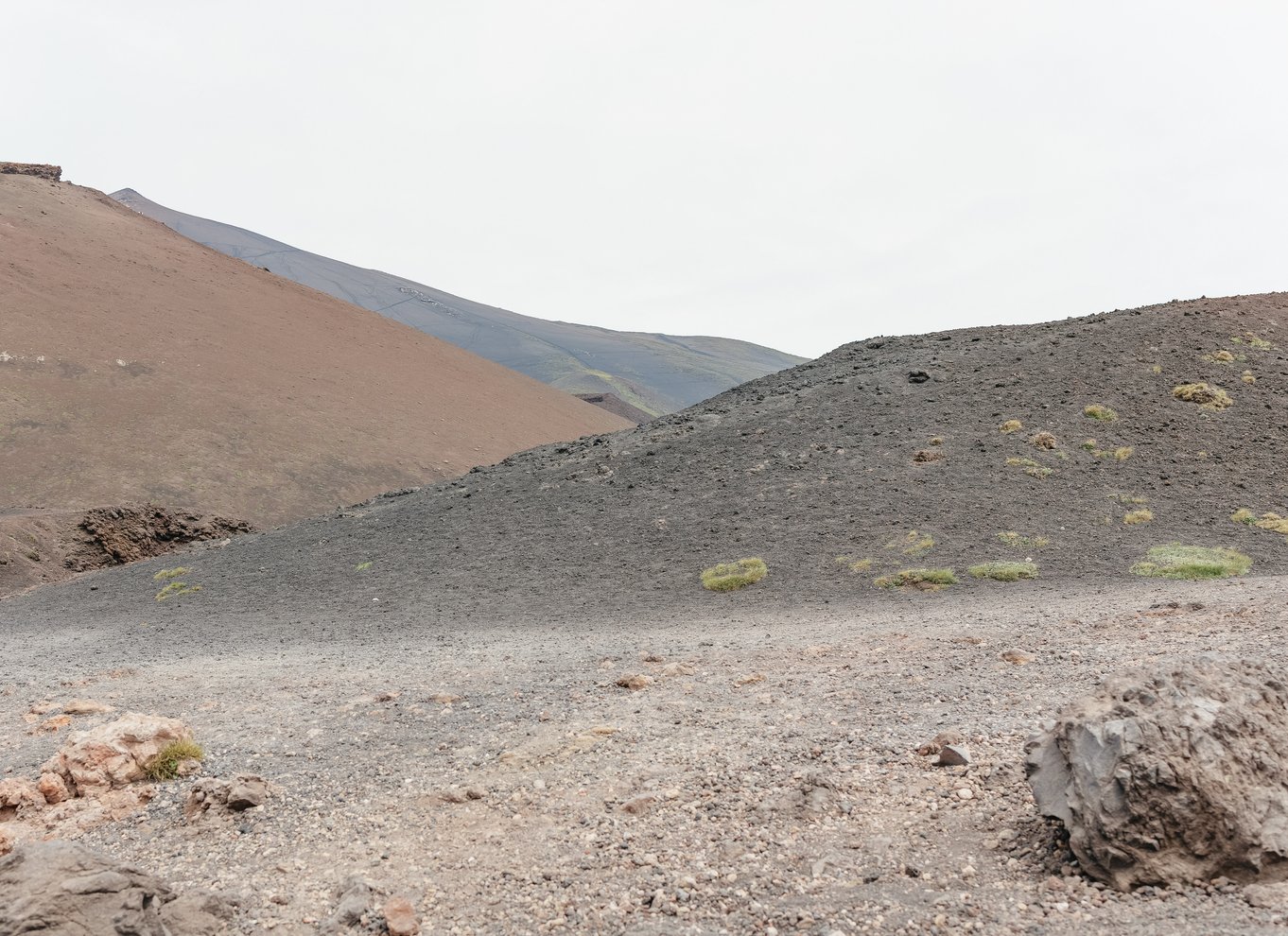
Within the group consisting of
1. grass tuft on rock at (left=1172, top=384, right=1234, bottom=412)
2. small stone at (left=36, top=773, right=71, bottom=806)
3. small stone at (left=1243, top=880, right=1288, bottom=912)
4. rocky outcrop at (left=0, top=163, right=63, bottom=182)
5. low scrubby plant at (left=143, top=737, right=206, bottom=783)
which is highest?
rocky outcrop at (left=0, top=163, right=63, bottom=182)

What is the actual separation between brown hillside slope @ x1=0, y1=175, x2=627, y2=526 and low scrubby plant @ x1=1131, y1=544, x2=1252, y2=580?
26.0 m

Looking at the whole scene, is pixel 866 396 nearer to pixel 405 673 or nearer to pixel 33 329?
pixel 405 673

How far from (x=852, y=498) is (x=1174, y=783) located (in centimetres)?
1310

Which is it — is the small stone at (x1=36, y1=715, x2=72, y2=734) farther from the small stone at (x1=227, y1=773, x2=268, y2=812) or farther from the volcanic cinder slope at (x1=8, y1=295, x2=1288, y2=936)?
the small stone at (x1=227, y1=773, x2=268, y2=812)

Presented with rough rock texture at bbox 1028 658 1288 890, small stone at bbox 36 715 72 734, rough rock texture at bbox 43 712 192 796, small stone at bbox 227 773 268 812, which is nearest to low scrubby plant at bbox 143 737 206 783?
rough rock texture at bbox 43 712 192 796

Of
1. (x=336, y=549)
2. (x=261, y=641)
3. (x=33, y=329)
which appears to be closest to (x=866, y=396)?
(x=336, y=549)

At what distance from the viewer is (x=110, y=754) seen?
6.65 metres

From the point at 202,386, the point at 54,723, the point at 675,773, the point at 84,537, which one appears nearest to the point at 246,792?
the point at 675,773

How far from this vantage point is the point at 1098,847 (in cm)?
409

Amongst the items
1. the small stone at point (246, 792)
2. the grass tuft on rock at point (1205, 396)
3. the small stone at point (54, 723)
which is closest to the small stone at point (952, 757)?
the small stone at point (246, 792)

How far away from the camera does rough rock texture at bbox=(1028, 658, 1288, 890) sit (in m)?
3.98

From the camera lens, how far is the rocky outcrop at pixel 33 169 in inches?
2426

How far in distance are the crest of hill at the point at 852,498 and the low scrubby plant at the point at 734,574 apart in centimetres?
18

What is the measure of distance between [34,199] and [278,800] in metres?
63.1
